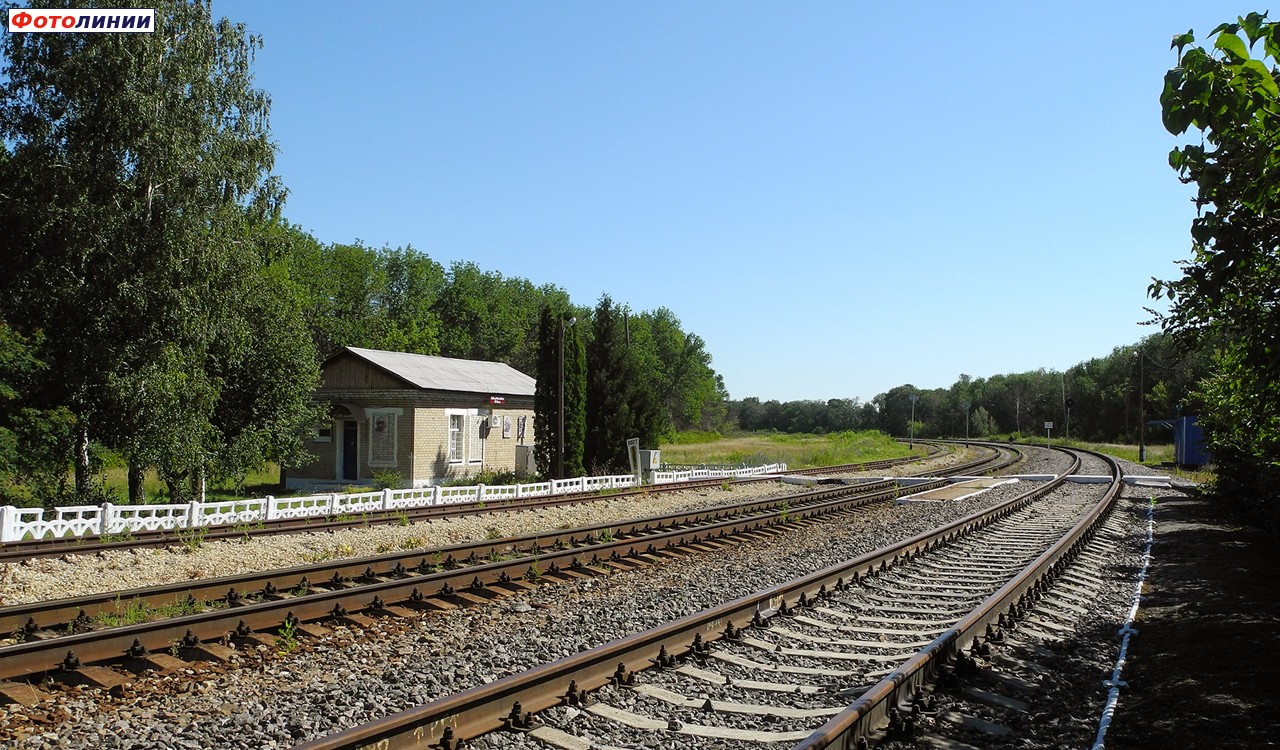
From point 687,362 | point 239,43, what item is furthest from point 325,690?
point 687,362

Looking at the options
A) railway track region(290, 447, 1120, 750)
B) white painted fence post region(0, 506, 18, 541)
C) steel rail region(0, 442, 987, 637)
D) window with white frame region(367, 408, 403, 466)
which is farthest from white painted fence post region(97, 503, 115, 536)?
window with white frame region(367, 408, 403, 466)

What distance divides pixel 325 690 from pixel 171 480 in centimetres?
1870

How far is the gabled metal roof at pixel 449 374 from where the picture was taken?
29.8 meters

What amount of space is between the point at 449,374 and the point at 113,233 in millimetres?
14526

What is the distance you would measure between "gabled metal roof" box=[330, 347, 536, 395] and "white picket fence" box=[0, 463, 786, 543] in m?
7.42

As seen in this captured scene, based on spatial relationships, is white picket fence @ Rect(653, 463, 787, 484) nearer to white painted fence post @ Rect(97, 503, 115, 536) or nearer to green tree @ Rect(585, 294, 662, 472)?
green tree @ Rect(585, 294, 662, 472)

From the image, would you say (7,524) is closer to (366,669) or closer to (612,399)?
(366,669)

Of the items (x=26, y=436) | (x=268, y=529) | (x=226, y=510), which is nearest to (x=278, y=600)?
(x=268, y=529)

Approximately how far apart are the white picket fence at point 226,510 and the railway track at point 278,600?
5.58 metres

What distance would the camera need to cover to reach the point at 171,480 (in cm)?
2250

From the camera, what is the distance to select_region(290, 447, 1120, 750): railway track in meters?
5.30

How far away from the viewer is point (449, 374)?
33.1 metres

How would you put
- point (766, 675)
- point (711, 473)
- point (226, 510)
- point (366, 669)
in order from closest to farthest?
point (766, 675) → point (366, 669) → point (226, 510) → point (711, 473)

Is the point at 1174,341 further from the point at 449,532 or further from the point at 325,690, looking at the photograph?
the point at 449,532
